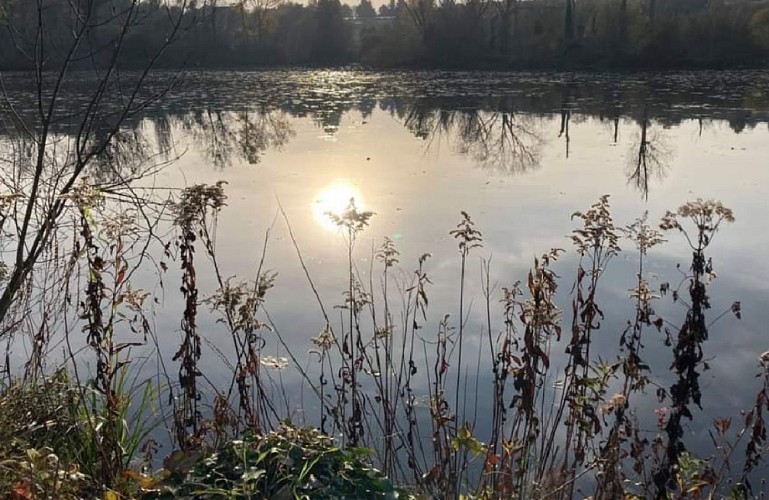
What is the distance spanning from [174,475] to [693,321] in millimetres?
1993

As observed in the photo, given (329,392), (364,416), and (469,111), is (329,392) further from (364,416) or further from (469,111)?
(469,111)

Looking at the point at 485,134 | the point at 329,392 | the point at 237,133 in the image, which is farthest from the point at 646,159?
the point at 329,392

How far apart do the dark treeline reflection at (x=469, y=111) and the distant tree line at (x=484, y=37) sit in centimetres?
446

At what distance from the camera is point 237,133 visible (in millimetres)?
15797

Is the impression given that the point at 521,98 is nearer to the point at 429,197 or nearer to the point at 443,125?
the point at 443,125

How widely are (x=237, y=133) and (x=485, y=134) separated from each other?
490 cm

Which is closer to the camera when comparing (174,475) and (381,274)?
(174,475)

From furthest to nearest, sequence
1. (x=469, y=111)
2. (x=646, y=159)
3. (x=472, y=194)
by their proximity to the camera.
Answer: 1. (x=469, y=111)
2. (x=646, y=159)
3. (x=472, y=194)

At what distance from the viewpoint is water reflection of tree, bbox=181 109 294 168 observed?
13398 millimetres

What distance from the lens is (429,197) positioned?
9680mm

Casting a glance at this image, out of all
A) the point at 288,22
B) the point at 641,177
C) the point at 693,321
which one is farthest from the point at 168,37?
the point at 288,22

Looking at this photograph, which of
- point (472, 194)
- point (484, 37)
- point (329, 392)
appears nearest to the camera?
point (329, 392)

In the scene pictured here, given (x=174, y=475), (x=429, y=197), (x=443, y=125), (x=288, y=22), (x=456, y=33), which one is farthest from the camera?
(x=288, y=22)

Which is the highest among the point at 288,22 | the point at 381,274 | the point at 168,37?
the point at 288,22
